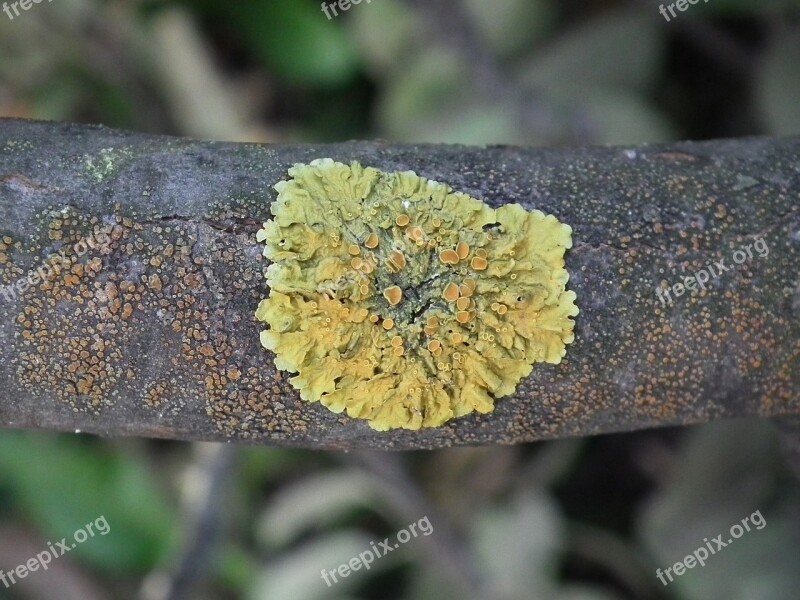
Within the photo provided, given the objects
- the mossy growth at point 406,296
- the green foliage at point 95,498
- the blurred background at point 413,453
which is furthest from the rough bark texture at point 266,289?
the green foliage at point 95,498

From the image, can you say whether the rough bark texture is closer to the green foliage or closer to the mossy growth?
the mossy growth

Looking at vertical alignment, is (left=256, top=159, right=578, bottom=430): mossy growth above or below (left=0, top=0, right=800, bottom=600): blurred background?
below

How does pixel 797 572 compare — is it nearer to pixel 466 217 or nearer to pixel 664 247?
pixel 664 247

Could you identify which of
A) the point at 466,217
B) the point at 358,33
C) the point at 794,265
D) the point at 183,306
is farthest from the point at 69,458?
the point at 794,265

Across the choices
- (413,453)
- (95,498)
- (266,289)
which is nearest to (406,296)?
(266,289)

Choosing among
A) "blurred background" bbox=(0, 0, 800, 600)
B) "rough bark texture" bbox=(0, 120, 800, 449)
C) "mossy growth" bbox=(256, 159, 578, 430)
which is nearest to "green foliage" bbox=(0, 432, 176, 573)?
"blurred background" bbox=(0, 0, 800, 600)

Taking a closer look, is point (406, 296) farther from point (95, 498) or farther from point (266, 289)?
point (95, 498)

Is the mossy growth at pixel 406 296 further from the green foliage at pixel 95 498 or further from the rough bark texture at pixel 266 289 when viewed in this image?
the green foliage at pixel 95 498
